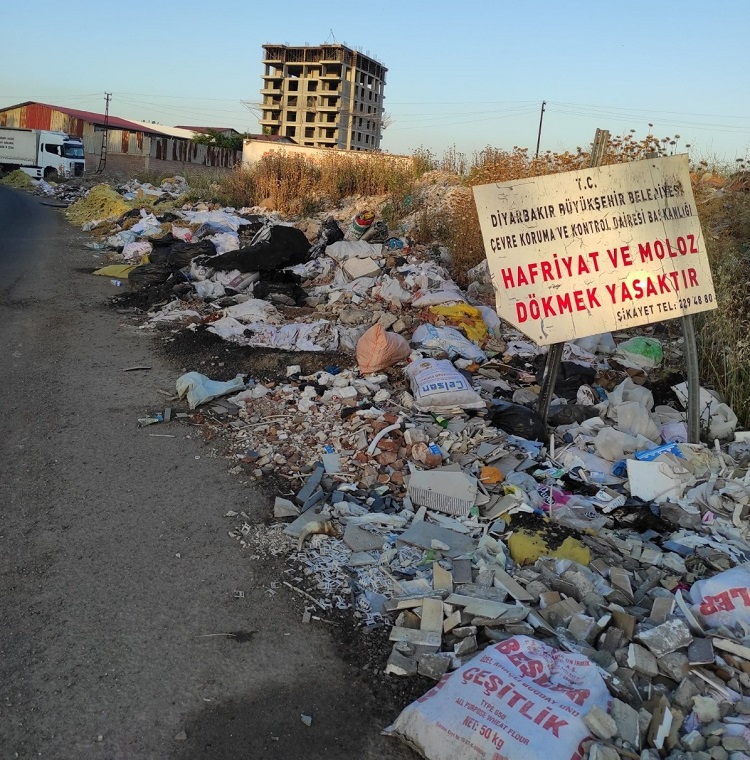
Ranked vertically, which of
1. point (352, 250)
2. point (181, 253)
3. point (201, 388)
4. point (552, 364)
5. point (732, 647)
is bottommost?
point (732, 647)

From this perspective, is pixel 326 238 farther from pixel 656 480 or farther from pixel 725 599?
pixel 725 599

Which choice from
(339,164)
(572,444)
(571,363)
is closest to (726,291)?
(571,363)

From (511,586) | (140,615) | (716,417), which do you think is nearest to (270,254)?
(716,417)

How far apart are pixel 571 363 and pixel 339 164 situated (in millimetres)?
11488

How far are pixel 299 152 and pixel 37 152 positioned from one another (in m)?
18.7

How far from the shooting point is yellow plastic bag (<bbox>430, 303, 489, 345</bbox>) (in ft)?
20.7

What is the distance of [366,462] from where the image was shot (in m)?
4.01

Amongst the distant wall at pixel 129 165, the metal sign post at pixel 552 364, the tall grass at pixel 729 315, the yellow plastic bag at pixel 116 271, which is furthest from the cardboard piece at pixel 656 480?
the distant wall at pixel 129 165

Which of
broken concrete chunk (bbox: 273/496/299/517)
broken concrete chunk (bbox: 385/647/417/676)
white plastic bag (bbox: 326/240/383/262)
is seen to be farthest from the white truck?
broken concrete chunk (bbox: 385/647/417/676)

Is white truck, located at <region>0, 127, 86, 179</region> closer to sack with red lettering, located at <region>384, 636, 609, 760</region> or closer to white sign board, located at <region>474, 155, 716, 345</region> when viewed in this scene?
white sign board, located at <region>474, 155, 716, 345</region>

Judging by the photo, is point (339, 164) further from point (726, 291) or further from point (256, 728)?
point (256, 728)

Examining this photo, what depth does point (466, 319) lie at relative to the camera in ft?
21.4

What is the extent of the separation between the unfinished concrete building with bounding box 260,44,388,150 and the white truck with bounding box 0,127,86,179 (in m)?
48.2

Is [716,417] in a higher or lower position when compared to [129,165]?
lower
